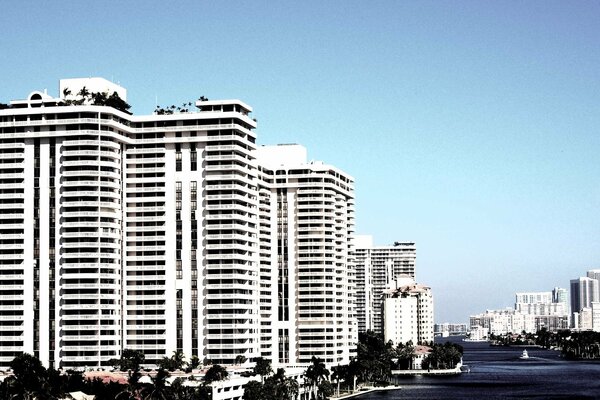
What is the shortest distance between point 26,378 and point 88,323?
5067 cm

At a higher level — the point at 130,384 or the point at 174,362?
the point at 174,362

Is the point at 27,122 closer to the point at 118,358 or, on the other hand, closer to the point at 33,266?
the point at 33,266

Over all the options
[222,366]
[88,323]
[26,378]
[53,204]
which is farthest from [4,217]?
[26,378]

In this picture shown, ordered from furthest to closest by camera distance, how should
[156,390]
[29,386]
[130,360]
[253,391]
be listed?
[130,360] → [253,391] → [156,390] → [29,386]

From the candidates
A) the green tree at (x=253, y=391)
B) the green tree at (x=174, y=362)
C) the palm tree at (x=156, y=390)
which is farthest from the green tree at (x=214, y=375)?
the palm tree at (x=156, y=390)

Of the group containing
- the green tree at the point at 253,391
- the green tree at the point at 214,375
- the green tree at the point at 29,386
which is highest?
the green tree at the point at 29,386

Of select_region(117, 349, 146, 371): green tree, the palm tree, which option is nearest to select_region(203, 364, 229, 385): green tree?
select_region(117, 349, 146, 371): green tree

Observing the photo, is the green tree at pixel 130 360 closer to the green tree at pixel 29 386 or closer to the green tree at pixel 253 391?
the green tree at pixel 253 391

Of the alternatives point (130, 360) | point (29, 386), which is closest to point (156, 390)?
point (29, 386)

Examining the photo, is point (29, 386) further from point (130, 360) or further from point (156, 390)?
point (130, 360)

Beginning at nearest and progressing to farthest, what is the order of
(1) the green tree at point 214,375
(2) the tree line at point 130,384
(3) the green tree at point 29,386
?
1. (3) the green tree at point 29,386
2. (2) the tree line at point 130,384
3. (1) the green tree at point 214,375

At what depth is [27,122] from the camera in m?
200

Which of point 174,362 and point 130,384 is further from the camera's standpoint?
point 174,362

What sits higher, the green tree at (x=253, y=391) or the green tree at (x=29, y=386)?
the green tree at (x=29, y=386)
